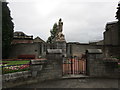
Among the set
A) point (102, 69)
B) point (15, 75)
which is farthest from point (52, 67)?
point (102, 69)

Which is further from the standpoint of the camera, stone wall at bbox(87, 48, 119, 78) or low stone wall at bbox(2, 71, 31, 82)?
stone wall at bbox(87, 48, 119, 78)

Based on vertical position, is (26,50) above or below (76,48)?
below

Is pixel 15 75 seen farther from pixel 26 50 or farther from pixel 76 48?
pixel 76 48

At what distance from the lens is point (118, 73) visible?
5.24 metres

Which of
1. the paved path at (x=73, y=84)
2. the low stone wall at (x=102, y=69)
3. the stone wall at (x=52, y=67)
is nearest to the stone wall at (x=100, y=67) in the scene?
the low stone wall at (x=102, y=69)

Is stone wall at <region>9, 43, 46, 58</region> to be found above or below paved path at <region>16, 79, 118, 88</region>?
above

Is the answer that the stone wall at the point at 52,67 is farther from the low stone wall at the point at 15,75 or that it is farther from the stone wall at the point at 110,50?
the stone wall at the point at 110,50

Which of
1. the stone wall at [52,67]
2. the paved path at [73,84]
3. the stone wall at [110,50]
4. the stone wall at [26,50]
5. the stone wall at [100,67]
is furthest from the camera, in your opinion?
the stone wall at [26,50]

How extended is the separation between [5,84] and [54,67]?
2.76m

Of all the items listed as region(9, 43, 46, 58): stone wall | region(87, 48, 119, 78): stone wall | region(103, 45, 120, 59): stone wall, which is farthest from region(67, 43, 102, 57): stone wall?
region(87, 48, 119, 78): stone wall

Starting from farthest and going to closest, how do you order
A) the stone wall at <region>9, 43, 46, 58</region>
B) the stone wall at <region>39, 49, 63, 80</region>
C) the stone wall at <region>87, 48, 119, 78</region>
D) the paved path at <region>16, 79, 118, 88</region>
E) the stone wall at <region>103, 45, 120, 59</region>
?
the stone wall at <region>9, 43, 46, 58</region>, the stone wall at <region>103, 45, 120, 59</region>, the stone wall at <region>87, 48, 119, 78</region>, the stone wall at <region>39, 49, 63, 80</region>, the paved path at <region>16, 79, 118, 88</region>

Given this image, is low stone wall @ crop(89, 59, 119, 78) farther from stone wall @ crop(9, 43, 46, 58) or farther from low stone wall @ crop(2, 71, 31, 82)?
stone wall @ crop(9, 43, 46, 58)

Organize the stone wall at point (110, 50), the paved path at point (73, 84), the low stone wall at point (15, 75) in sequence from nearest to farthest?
1. the low stone wall at point (15, 75)
2. the paved path at point (73, 84)
3. the stone wall at point (110, 50)

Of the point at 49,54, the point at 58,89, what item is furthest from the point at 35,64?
the point at 58,89
